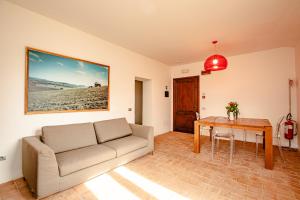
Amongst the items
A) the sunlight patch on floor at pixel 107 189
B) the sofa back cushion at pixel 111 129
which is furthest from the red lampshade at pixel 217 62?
the sunlight patch on floor at pixel 107 189

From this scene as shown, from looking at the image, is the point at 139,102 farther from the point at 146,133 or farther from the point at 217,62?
the point at 217,62

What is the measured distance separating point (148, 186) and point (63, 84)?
2.36 metres

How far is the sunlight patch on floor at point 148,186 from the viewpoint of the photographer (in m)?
1.87

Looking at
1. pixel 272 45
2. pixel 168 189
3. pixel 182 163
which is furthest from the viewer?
pixel 272 45

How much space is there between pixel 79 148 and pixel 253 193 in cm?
274

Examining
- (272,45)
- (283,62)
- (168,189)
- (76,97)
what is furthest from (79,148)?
(283,62)

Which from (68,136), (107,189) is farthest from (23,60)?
(107,189)

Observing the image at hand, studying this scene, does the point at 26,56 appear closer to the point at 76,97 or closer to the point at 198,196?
the point at 76,97

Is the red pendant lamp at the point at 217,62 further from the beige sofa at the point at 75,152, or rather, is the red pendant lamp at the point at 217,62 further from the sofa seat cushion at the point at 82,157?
the sofa seat cushion at the point at 82,157

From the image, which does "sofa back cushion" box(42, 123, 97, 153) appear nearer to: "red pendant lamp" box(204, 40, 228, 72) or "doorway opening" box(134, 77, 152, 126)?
"doorway opening" box(134, 77, 152, 126)

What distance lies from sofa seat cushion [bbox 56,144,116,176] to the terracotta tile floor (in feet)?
0.98

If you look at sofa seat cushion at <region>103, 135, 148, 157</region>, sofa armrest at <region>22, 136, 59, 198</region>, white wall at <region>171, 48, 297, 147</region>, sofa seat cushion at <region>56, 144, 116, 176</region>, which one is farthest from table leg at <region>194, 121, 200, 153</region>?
sofa armrest at <region>22, 136, 59, 198</region>

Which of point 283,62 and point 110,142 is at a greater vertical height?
point 283,62

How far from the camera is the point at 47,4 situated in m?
2.16
